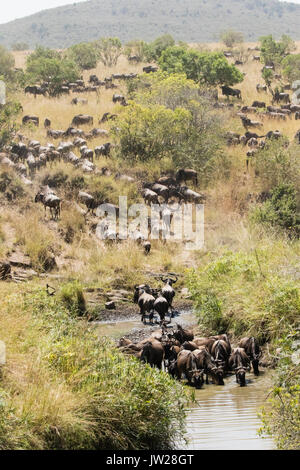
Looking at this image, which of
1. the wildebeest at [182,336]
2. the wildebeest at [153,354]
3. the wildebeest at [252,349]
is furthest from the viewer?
the wildebeest at [182,336]

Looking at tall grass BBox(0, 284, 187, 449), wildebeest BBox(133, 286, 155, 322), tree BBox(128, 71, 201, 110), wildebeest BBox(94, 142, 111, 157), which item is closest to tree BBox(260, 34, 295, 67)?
tree BBox(128, 71, 201, 110)

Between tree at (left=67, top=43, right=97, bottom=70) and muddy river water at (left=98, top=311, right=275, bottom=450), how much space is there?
44.5 meters

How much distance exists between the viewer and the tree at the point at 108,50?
5347 cm

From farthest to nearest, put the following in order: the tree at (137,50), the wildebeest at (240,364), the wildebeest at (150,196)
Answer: the tree at (137,50) → the wildebeest at (150,196) → the wildebeest at (240,364)

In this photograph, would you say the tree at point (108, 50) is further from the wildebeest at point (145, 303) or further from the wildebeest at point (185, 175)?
the wildebeest at point (145, 303)

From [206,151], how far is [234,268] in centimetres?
1318

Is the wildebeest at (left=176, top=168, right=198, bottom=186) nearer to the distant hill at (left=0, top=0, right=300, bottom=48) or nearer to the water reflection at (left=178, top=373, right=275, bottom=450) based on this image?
the water reflection at (left=178, top=373, right=275, bottom=450)

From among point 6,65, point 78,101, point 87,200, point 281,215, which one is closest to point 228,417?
point 281,215

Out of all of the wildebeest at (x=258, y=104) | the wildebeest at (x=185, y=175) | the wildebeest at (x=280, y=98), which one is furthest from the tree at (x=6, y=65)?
the wildebeest at (x=185, y=175)

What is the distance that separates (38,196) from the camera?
2220 cm

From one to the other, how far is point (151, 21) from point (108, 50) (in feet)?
230

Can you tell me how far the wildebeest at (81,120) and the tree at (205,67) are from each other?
340 inches

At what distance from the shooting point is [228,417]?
29.2ft
